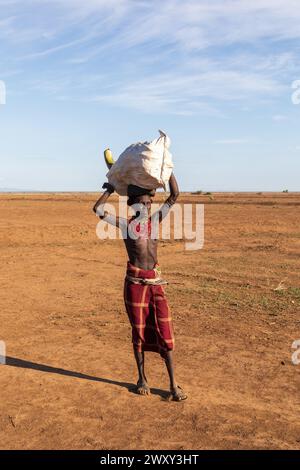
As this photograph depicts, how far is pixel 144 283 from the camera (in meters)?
4.99

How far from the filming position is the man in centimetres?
499

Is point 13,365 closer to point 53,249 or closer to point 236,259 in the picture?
point 236,259

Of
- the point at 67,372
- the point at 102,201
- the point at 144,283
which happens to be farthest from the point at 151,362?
the point at 102,201

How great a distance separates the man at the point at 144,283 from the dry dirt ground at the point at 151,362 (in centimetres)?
48

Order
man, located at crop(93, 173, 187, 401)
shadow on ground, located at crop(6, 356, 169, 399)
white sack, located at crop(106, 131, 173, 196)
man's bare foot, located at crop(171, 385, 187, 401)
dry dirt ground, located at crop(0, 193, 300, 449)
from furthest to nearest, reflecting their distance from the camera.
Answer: shadow on ground, located at crop(6, 356, 169, 399)
man, located at crop(93, 173, 187, 401)
man's bare foot, located at crop(171, 385, 187, 401)
white sack, located at crop(106, 131, 173, 196)
dry dirt ground, located at crop(0, 193, 300, 449)

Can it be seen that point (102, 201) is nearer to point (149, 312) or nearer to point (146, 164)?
point (146, 164)

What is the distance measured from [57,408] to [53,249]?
11.7 meters

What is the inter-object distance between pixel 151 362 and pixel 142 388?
104 centimetres

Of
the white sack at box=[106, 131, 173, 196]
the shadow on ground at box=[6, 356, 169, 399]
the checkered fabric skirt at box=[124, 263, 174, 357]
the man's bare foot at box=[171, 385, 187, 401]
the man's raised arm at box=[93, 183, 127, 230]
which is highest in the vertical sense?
the white sack at box=[106, 131, 173, 196]

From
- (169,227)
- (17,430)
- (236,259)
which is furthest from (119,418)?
(169,227)

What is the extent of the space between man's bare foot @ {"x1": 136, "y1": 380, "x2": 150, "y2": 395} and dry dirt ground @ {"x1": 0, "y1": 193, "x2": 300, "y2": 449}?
0.08 m

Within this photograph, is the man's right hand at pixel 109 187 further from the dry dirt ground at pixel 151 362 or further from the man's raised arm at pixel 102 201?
the dry dirt ground at pixel 151 362

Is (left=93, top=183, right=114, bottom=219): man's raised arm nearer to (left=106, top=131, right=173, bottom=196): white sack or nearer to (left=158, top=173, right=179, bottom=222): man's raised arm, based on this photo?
(left=106, top=131, right=173, bottom=196): white sack

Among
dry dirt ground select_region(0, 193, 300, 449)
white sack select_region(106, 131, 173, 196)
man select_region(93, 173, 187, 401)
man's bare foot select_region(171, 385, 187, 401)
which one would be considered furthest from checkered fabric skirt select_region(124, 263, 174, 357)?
white sack select_region(106, 131, 173, 196)
